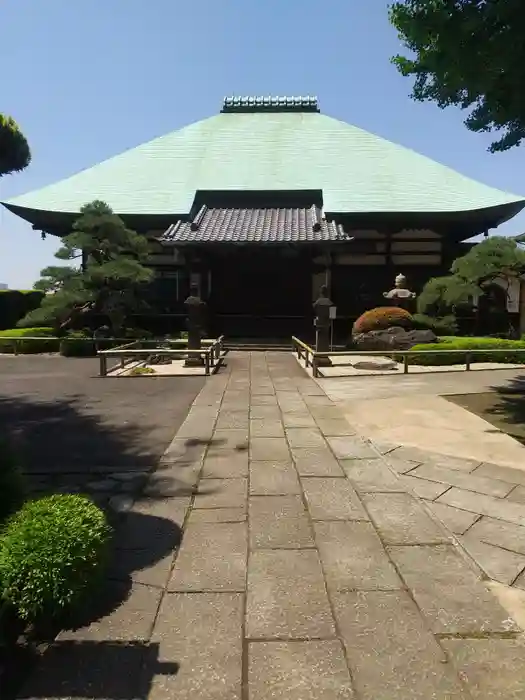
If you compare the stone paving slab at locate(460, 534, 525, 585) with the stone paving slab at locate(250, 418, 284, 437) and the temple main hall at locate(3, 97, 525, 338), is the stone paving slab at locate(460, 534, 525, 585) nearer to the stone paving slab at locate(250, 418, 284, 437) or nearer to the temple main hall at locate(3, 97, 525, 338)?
the stone paving slab at locate(250, 418, 284, 437)

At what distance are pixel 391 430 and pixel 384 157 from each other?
65.3ft

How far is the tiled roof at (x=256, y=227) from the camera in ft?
56.6

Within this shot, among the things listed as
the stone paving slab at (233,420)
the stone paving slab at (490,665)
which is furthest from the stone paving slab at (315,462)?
the stone paving slab at (490,665)

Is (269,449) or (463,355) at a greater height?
(463,355)

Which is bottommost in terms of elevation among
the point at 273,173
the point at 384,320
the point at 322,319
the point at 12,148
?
the point at 384,320

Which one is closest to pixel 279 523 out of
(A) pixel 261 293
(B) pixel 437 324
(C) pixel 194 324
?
(C) pixel 194 324

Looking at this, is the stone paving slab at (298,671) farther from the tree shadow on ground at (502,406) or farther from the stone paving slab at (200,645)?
the tree shadow on ground at (502,406)

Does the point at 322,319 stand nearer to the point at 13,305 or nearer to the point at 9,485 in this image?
the point at 9,485

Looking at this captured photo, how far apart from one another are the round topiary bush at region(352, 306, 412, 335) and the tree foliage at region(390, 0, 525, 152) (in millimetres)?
8911

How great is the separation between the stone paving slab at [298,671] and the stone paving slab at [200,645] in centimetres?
8

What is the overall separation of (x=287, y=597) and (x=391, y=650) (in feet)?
1.98

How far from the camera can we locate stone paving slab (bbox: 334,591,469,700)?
78.4 inches

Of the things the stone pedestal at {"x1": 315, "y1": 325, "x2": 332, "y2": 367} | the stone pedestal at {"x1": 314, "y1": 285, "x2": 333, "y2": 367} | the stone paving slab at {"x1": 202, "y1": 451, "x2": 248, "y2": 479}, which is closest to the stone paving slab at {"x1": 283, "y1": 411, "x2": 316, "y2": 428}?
the stone paving slab at {"x1": 202, "y1": 451, "x2": 248, "y2": 479}

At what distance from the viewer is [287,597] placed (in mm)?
2625
